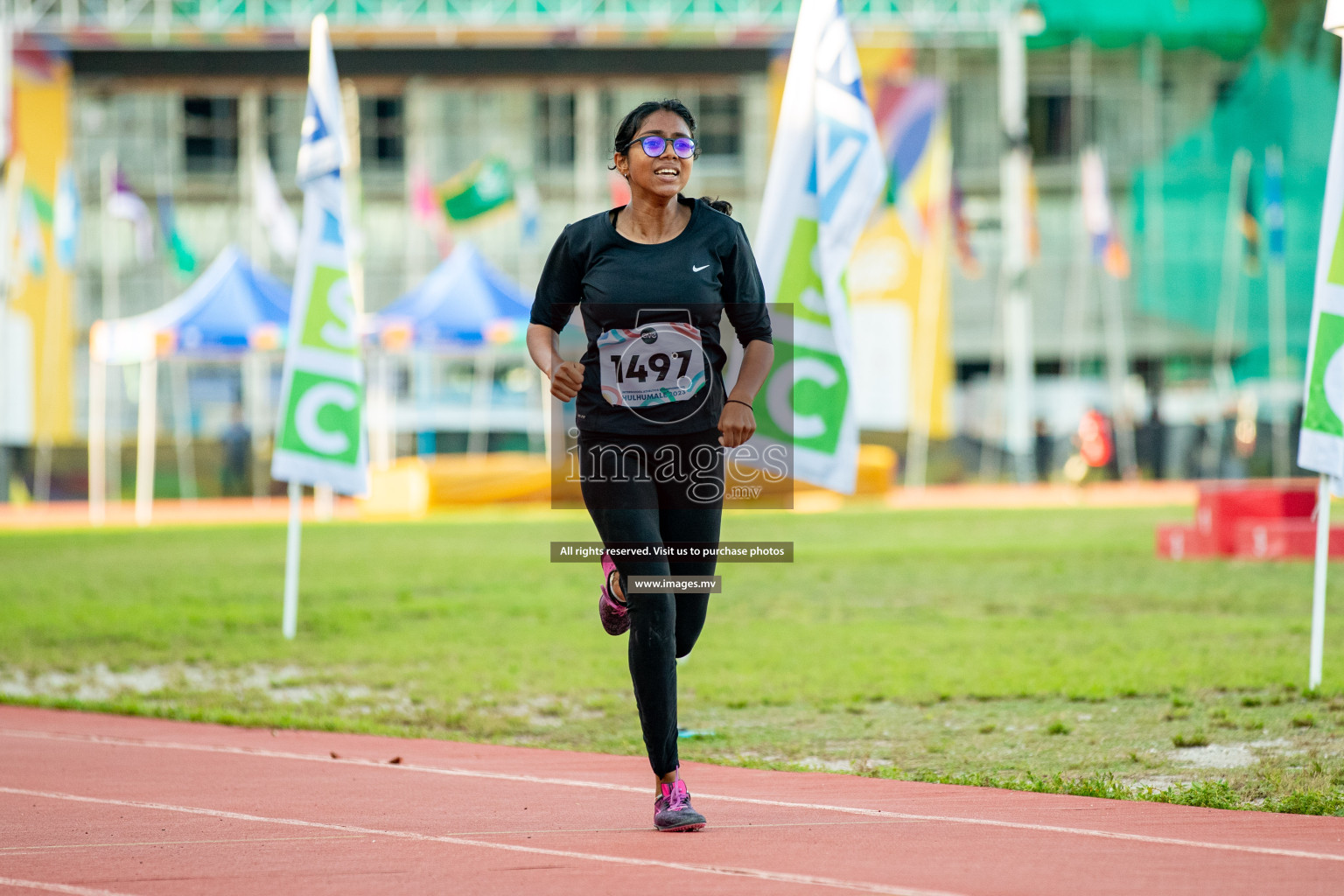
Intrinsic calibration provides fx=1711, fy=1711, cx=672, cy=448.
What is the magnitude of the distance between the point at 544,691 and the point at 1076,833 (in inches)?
187

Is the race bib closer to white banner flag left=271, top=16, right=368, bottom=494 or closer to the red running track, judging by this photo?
the red running track

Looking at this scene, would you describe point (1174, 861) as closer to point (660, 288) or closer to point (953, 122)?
point (660, 288)

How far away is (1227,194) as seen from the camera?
43688 millimetres

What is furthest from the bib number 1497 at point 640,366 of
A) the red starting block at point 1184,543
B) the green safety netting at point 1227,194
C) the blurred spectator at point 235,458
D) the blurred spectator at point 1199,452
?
the green safety netting at point 1227,194

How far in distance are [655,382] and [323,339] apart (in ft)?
24.1

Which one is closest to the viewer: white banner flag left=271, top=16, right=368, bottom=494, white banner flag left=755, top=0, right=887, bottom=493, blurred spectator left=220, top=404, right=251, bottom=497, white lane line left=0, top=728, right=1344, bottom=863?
white lane line left=0, top=728, right=1344, bottom=863

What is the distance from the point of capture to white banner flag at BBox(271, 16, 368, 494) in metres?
12.0

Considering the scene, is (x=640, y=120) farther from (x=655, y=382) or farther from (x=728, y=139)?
(x=728, y=139)

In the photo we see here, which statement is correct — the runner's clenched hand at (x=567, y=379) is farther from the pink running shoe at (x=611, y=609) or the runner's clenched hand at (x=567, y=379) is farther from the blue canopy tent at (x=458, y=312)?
the blue canopy tent at (x=458, y=312)

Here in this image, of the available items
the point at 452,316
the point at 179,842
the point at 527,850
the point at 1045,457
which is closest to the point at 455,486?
the point at 452,316

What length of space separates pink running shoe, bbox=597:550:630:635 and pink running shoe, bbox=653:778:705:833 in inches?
20.6

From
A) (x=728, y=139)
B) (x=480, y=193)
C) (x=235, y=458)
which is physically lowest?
(x=235, y=458)

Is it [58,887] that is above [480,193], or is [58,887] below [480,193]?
below

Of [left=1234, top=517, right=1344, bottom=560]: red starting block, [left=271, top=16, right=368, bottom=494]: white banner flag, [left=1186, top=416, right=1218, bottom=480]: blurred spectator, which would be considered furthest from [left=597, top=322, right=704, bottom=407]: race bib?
[left=1186, top=416, right=1218, bottom=480]: blurred spectator
